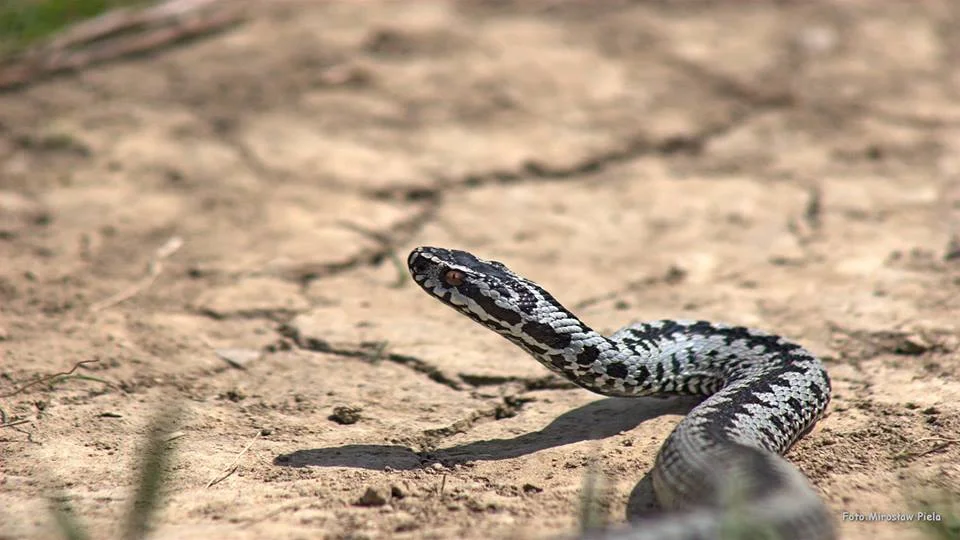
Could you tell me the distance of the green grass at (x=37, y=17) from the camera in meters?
9.38

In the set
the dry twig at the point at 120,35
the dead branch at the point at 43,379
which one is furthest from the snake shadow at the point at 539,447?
the dry twig at the point at 120,35

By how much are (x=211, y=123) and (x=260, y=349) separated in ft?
10.9

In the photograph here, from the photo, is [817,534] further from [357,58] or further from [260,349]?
[357,58]

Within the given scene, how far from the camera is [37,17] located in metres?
9.60

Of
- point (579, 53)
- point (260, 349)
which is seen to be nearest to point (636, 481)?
point (260, 349)

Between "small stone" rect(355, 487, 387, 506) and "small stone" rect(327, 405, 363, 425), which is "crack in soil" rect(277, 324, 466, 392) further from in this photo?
"small stone" rect(355, 487, 387, 506)

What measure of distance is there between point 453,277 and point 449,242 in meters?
2.17

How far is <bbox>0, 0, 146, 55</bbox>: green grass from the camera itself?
9383 mm

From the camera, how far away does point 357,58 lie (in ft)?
32.7

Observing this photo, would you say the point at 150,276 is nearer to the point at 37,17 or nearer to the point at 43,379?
the point at 43,379

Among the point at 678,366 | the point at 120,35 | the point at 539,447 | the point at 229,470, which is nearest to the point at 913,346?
the point at 678,366

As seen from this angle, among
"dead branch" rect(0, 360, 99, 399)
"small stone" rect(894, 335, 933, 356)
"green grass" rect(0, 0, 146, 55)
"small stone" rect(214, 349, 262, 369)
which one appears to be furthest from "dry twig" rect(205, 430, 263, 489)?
"green grass" rect(0, 0, 146, 55)

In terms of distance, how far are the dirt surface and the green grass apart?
2.00ft

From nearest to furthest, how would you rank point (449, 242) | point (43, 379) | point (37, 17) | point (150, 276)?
point (43, 379), point (150, 276), point (449, 242), point (37, 17)
